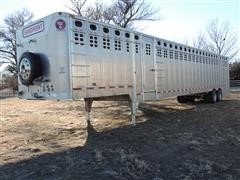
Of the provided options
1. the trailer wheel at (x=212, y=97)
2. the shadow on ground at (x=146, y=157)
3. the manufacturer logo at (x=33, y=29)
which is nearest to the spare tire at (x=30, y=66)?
the manufacturer logo at (x=33, y=29)

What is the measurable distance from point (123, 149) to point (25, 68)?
3.43 m

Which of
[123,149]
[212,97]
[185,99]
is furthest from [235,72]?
[123,149]

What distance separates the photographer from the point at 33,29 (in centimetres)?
935

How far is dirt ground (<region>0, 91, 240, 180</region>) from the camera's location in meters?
5.89

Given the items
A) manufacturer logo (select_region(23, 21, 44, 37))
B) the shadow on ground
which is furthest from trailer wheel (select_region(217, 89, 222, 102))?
manufacturer logo (select_region(23, 21, 44, 37))

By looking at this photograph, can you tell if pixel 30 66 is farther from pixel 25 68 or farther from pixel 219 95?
pixel 219 95

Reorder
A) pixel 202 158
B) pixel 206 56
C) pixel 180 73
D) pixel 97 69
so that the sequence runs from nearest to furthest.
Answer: pixel 202 158 < pixel 97 69 < pixel 180 73 < pixel 206 56

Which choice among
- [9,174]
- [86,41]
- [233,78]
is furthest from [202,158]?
[233,78]

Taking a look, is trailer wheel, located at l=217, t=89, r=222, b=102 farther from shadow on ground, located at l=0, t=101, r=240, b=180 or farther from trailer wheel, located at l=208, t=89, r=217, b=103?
shadow on ground, located at l=0, t=101, r=240, b=180

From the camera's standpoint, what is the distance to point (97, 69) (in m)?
9.38

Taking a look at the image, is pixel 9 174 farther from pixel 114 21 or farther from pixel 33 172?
pixel 114 21

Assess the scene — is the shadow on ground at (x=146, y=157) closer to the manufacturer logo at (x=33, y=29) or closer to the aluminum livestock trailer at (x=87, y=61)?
the aluminum livestock trailer at (x=87, y=61)

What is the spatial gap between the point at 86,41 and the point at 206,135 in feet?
12.8

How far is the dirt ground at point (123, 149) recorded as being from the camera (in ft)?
19.3
